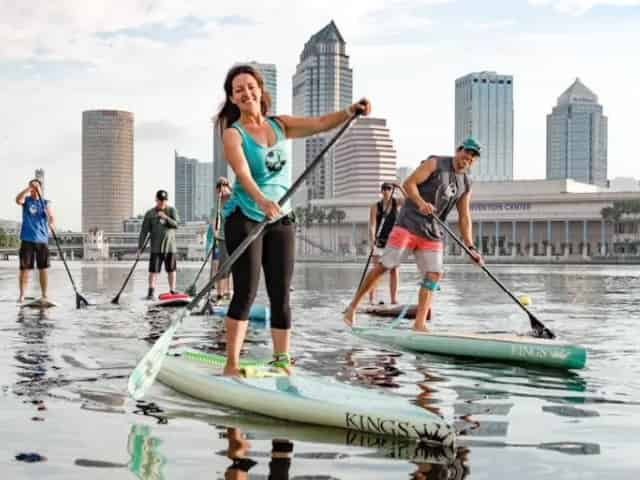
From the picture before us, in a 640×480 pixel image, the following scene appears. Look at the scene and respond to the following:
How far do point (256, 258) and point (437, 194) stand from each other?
13.0 feet

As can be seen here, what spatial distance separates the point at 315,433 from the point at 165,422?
34.8 inches

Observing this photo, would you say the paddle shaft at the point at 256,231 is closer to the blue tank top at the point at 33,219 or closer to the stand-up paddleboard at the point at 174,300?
the stand-up paddleboard at the point at 174,300

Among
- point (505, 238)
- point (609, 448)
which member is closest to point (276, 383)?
point (609, 448)

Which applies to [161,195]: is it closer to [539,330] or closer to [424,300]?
[424,300]

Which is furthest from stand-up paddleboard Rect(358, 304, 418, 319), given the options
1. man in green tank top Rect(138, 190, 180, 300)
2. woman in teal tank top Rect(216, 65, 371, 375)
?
woman in teal tank top Rect(216, 65, 371, 375)

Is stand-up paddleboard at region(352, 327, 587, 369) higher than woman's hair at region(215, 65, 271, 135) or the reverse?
the reverse

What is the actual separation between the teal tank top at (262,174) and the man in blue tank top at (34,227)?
29.1ft

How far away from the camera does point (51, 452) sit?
4.37 metres

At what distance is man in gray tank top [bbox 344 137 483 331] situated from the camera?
9234 mm

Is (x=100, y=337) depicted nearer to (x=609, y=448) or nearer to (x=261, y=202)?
(x=261, y=202)

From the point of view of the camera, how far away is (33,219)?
1410 cm

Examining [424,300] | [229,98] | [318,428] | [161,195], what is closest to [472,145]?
[424,300]

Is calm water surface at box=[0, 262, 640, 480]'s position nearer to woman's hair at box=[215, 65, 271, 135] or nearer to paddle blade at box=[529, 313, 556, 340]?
paddle blade at box=[529, 313, 556, 340]

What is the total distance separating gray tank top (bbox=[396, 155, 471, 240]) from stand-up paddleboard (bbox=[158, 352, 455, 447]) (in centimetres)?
403
